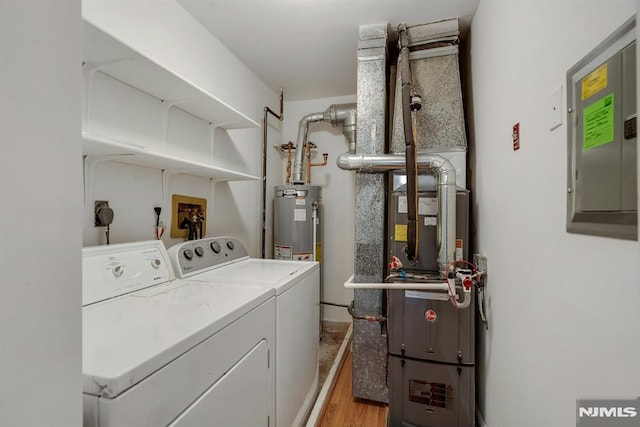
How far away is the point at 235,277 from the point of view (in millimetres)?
1434

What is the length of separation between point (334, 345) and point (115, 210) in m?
2.12

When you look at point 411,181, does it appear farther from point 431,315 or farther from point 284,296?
point 284,296

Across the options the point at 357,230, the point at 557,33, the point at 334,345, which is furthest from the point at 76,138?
the point at 334,345

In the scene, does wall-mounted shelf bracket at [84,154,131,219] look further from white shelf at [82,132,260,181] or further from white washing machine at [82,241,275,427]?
white washing machine at [82,241,275,427]

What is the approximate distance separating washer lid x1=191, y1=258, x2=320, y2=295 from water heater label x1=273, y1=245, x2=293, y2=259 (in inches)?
26.2

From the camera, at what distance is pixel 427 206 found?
1.65 m

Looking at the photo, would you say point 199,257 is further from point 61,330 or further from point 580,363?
point 580,363

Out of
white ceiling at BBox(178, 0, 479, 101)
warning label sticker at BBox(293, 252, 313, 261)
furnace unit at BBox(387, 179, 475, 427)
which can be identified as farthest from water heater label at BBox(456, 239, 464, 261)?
white ceiling at BBox(178, 0, 479, 101)

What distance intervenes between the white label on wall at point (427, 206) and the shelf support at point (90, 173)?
156 centimetres

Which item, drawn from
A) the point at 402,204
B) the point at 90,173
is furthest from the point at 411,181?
Answer: the point at 90,173

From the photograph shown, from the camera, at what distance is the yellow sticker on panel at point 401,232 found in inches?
66.0

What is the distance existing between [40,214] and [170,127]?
146 centimetres

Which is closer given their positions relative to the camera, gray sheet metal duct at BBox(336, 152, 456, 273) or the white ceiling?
gray sheet metal duct at BBox(336, 152, 456, 273)

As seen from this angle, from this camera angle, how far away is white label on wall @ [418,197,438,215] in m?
1.65
